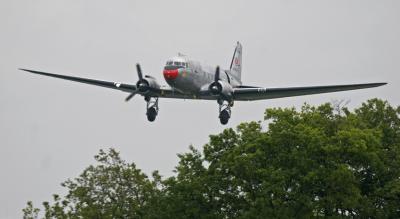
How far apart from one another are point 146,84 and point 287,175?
11.3m

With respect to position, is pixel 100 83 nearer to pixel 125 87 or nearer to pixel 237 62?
pixel 125 87

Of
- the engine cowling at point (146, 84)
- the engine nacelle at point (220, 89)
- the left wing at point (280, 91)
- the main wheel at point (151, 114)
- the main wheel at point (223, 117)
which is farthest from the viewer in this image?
the left wing at point (280, 91)

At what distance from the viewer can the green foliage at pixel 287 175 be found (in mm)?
77688

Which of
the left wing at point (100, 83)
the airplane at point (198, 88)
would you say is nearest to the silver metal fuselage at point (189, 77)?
the airplane at point (198, 88)

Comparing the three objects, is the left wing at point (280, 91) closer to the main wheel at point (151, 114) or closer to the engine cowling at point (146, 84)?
the main wheel at point (151, 114)

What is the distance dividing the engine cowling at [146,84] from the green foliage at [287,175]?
790cm

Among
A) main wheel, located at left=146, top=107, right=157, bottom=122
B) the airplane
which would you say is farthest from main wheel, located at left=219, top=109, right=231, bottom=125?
main wheel, located at left=146, top=107, right=157, bottom=122

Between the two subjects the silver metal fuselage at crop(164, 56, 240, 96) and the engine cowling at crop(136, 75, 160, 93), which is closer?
the silver metal fuselage at crop(164, 56, 240, 96)

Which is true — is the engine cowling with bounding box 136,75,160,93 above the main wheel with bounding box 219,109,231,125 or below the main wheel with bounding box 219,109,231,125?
above

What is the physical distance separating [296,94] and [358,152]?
615 cm

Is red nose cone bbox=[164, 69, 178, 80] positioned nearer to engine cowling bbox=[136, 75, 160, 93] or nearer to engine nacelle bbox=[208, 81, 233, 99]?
engine cowling bbox=[136, 75, 160, 93]

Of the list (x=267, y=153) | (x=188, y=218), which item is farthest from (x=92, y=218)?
(x=267, y=153)

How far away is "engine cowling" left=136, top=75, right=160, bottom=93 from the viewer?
7644 cm

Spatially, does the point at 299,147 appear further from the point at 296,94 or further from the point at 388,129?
the point at 388,129
